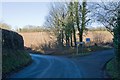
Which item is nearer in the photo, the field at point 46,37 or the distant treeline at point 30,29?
the field at point 46,37

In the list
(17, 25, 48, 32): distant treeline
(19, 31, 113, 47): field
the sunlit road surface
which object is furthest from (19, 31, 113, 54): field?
the sunlit road surface

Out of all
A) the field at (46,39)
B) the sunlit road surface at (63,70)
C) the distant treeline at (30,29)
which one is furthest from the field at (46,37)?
the sunlit road surface at (63,70)

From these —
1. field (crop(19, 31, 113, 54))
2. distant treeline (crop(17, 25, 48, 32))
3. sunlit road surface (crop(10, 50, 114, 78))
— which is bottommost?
sunlit road surface (crop(10, 50, 114, 78))

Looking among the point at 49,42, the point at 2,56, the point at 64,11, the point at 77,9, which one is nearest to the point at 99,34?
the point at 49,42

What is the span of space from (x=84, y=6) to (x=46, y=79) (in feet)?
143

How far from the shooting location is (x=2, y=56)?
24.9 meters

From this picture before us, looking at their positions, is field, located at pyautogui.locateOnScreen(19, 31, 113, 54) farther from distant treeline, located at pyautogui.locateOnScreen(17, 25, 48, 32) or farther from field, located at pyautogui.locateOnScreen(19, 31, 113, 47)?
distant treeline, located at pyautogui.locateOnScreen(17, 25, 48, 32)

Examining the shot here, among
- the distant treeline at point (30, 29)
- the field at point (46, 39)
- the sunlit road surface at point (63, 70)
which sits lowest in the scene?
the sunlit road surface at point (63, 70)

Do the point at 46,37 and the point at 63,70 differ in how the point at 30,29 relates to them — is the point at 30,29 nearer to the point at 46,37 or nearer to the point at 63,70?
the point at 46,37

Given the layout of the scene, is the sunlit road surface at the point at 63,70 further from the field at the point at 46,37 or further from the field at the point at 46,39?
the field at the point at 46,37

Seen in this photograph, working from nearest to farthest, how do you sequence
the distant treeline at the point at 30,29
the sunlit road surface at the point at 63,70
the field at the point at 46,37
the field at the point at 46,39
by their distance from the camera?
the sunlit road surface at the point at 63,70 → the field at the point at 46,39 → the field at the point at 46,37 → the distant treeline at the point at 30,29

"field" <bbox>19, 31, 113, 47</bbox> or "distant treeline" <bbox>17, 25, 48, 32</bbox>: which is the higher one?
"distant treeline" <bbox>17, 25, 48, 32</bbox>

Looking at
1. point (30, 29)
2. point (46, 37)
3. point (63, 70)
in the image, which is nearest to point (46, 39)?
point (46, 37)

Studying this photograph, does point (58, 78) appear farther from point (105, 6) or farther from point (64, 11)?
point (64, 11)
